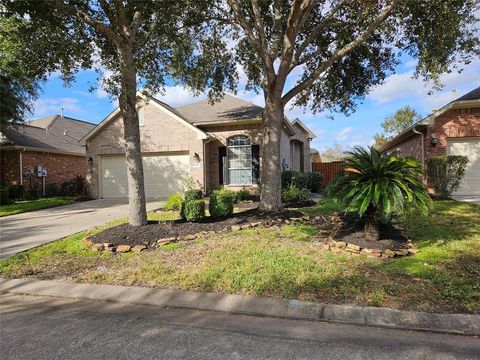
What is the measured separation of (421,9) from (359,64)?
2930 mm

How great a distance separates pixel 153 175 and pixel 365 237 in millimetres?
12692

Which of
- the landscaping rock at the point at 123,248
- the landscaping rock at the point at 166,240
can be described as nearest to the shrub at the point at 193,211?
the landscaping rock at the point at 166,240

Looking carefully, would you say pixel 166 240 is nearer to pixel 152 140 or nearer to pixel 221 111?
pixel 152 140

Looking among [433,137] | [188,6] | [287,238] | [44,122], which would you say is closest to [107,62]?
[188,6]

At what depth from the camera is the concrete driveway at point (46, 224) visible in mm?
7828

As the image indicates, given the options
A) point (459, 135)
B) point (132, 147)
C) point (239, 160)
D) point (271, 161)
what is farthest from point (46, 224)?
point (459, 135)

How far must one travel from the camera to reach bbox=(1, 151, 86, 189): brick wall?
18781 mm

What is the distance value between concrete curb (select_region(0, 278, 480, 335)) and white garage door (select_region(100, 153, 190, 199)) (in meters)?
11.2

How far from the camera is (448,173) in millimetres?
12250

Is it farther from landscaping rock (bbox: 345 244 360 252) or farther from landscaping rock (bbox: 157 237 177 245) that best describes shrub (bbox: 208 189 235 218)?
landscaping rock (bbox: 345 244 360 252)

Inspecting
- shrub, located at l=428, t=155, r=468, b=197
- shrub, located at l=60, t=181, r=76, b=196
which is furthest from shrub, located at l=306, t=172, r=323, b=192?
shrub, located at l=60, t=181, r=76, b=196

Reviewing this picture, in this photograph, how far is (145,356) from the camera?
309 centimetres

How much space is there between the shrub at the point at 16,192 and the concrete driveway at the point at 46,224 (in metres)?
5.18

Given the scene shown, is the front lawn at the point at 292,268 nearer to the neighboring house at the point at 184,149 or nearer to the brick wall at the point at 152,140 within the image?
the neighboring house at the point at 184,149
